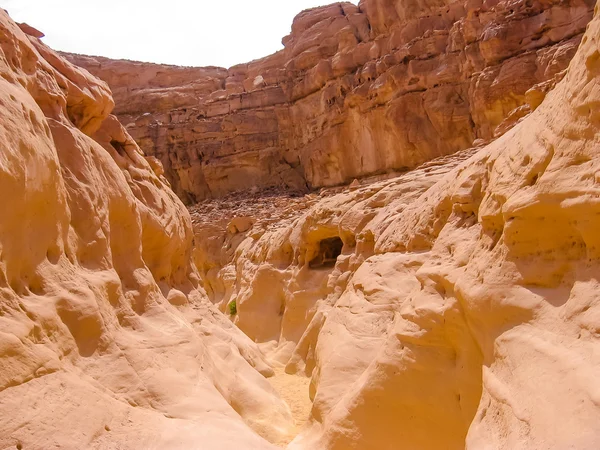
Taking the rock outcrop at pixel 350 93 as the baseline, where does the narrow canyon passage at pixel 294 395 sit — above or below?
below

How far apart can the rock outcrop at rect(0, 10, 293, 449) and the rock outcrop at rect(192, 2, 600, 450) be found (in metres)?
1.26

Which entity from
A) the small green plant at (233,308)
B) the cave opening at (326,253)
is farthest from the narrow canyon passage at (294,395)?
the small green plant at (233,308)

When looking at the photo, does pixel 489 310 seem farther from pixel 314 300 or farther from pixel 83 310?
pixel 314 300

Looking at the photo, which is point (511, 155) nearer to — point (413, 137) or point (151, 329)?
point (151, 329)

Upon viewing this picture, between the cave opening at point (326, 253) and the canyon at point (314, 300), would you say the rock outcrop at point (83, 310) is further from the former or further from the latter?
the cave opening at point (326, 253)

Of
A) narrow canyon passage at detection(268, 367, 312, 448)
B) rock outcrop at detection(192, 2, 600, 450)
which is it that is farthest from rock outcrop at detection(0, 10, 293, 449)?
rock outcrop at detection(192, 2, 600, 450)

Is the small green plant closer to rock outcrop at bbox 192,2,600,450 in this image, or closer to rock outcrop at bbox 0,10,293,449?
rock outcrop at bbox 192,2,600,450

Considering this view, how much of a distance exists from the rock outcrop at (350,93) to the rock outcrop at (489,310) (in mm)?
2709

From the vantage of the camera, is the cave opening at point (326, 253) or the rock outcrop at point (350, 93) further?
the rock outcrop at point (350, 93)

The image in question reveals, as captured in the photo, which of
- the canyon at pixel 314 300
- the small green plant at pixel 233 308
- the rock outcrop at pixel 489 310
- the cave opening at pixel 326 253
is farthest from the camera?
the small green plant at pixel 233 308

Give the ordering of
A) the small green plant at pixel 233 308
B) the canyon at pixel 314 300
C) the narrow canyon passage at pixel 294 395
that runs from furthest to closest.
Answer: the small green plant at pixel 233 308, the narrow canyon passage at pixel 294 395, the canyon at pixel 314 300

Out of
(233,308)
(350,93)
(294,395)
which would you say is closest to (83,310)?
(294,395)

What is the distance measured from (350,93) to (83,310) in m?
20.1

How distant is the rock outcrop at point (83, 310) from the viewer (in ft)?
10.5
